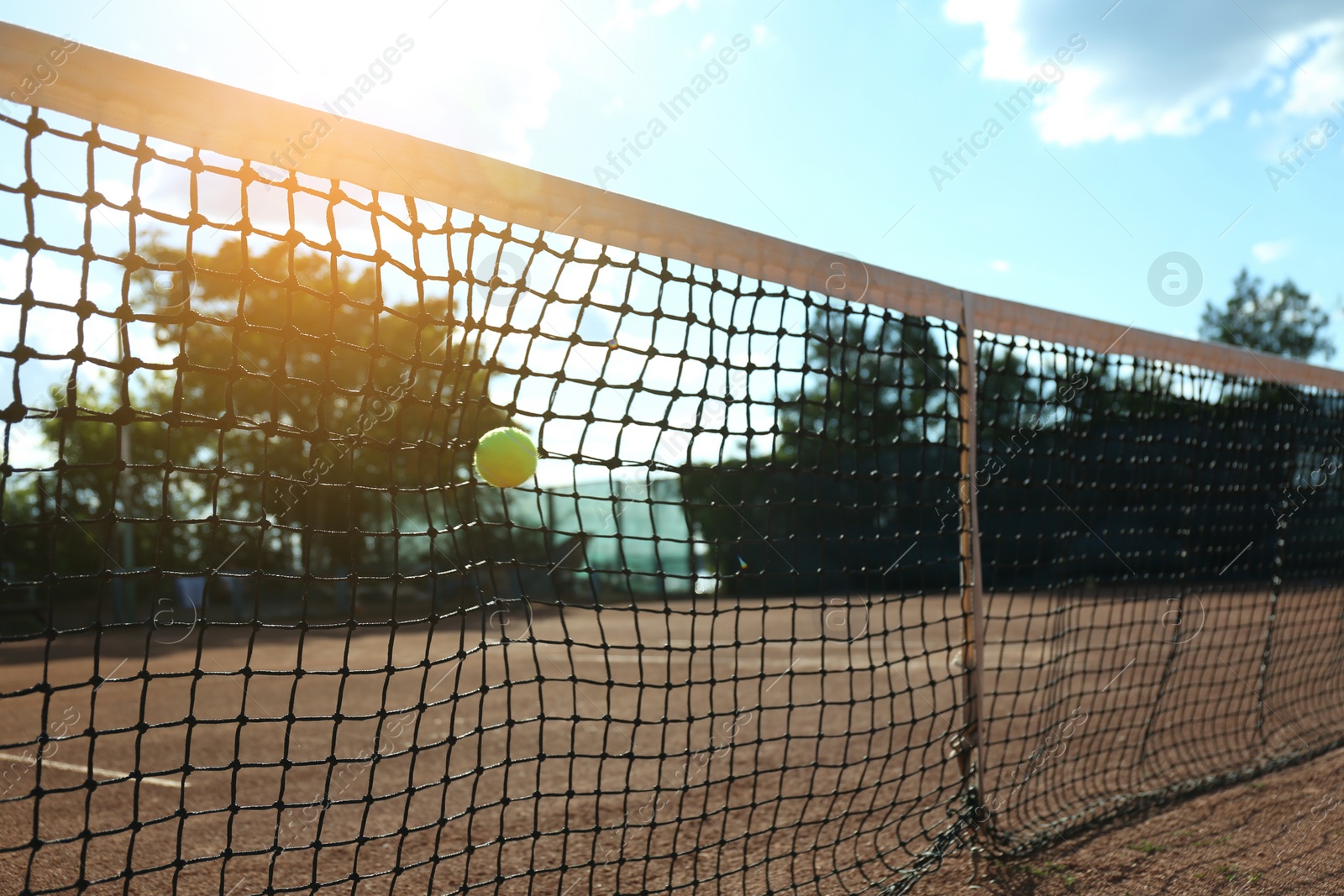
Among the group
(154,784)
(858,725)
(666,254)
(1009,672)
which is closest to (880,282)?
(666,254)

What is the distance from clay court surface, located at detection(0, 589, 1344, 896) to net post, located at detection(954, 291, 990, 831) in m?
0.10

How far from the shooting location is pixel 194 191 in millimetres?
2229

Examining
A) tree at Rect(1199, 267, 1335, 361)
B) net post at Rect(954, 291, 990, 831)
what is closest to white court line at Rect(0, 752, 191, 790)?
net post at Rect(954, 291, 990, 831)

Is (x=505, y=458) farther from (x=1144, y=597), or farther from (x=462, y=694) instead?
(x=1144, y=597)

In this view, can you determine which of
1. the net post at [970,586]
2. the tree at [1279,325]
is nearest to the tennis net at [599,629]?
the net post at [970,586]

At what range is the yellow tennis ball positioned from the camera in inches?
116

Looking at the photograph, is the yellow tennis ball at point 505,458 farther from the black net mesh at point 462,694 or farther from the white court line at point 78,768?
the white court line at point 78,768

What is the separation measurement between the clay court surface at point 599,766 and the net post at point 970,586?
0.10 m

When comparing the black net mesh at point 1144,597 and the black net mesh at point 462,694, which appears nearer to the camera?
the black net mesh at point 462,694

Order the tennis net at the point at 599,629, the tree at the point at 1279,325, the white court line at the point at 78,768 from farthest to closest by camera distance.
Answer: the tree at the point at 1279,325, the white court line at the point at 78,768, the tennis net at the point at 599,629

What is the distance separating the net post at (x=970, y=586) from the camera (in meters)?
3.39

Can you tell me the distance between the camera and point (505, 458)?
9.78 feet

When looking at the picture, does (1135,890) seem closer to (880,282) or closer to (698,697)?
(880,282)

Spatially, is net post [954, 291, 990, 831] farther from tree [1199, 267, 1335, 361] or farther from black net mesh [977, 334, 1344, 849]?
tree [1199, 267, 1335, 361]
